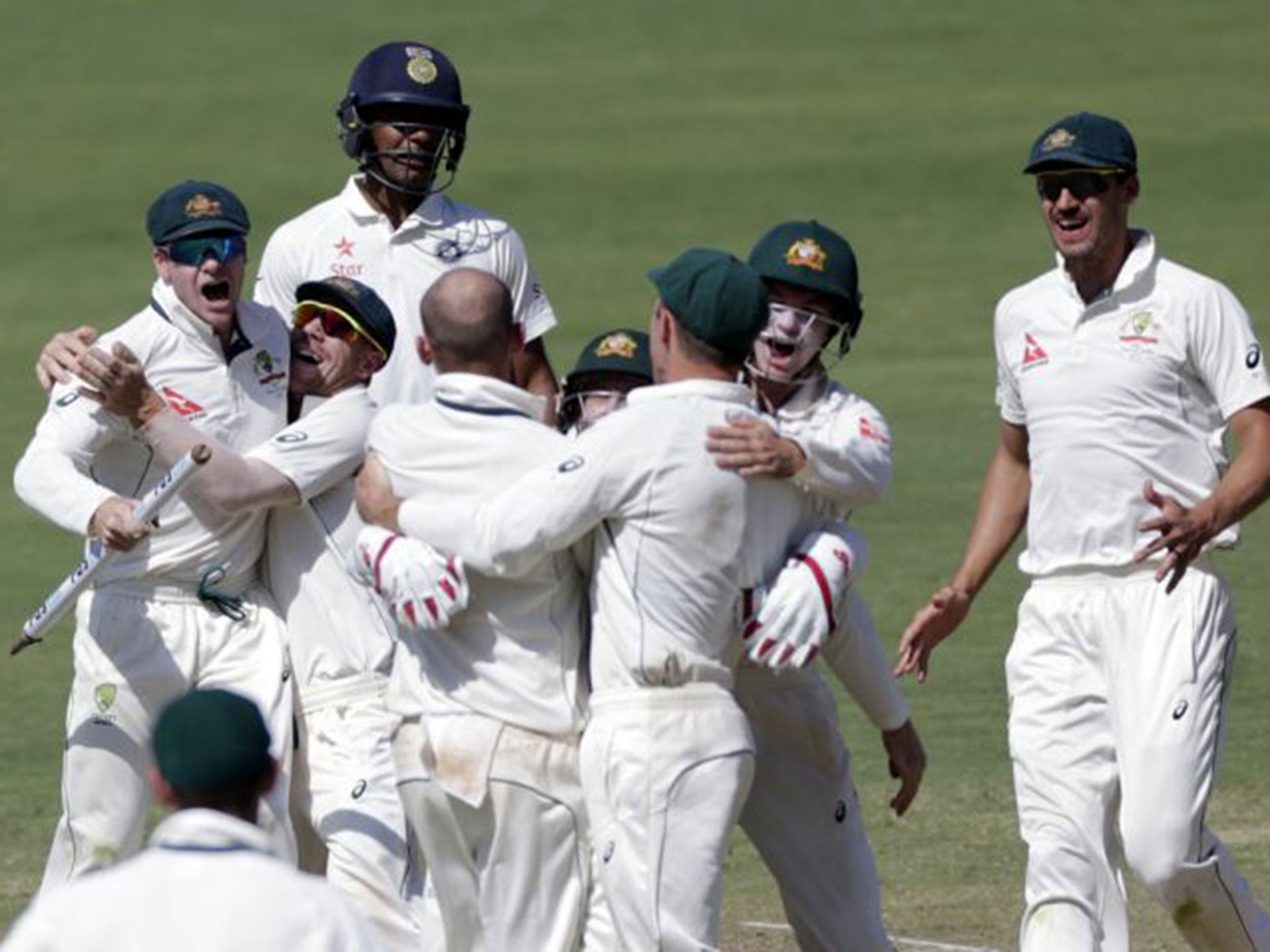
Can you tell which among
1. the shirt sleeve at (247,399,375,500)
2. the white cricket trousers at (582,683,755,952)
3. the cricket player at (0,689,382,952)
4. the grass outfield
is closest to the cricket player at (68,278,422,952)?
the shirt sleeve at (247,399,375,500)

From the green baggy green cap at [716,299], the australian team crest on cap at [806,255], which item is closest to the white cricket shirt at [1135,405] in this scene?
the australian team crest on cap at [806,255]

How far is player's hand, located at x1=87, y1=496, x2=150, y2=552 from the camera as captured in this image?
800 cm

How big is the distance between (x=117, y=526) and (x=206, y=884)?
10.6ft

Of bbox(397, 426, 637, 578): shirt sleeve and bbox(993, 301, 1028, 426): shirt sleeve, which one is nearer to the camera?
bbox(397, 426, 637, 578): shirt sleeve

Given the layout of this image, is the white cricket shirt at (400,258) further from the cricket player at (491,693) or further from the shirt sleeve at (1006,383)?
the cricket player at (491,693)

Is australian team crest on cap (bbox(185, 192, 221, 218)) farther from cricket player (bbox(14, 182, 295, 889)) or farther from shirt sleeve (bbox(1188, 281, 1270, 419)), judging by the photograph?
shirt sleeve (bbox(1188, 281, 1270, 419))

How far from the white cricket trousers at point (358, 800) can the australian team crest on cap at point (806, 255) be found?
1.64m

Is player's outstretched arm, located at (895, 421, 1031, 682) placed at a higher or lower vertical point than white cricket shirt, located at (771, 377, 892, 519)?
lower

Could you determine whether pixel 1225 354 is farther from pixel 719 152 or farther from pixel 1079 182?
pixel 719 152

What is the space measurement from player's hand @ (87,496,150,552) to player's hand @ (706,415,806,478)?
6.05 ft

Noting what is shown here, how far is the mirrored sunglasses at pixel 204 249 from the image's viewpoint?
8.45m

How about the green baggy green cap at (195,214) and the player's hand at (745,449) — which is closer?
the player's hand at (745,449)

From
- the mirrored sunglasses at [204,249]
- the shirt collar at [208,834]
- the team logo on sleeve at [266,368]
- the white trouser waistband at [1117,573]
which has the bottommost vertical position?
the white trouser waistband at [1117,573]

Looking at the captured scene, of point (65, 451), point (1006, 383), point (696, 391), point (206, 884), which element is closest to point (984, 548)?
point (1006, 383)
